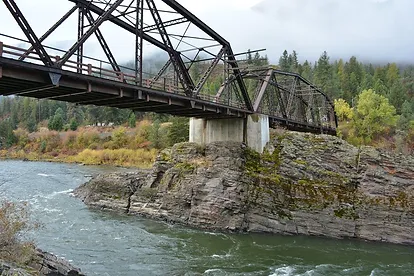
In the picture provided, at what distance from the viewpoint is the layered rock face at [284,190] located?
2733 centimetres

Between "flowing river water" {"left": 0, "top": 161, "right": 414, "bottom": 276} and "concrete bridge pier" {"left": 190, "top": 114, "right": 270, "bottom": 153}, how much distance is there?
1022cm

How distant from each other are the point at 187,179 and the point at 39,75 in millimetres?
17194

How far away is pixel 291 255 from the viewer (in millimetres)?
23000

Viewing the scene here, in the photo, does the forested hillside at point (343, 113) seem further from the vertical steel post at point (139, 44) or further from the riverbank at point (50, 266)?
the riverbank at point (50, 266)

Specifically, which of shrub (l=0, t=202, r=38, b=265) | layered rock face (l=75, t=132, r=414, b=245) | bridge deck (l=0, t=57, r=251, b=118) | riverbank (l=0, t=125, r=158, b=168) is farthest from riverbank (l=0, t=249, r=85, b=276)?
riverbank (l=0, t=125, r=158, b=168)

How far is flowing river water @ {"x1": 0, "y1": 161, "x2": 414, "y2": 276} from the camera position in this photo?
20078mm

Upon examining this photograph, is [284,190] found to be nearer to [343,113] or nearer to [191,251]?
[191,251]

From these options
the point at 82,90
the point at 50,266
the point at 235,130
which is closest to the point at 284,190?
the point at 235,130

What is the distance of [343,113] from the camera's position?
6400cm

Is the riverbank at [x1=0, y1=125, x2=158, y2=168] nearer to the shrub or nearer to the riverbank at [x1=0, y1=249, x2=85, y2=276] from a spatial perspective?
the riverbank at [x1=0, y1=249, x2=85, y2=276]

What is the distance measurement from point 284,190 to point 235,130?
8603mm

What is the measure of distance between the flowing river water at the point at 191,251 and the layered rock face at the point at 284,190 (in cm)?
146

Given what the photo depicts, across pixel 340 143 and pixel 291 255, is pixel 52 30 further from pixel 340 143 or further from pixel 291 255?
pixel 340 143

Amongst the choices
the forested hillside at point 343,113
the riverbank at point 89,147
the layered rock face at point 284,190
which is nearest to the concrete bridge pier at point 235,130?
the layered rock face at point 284,190
